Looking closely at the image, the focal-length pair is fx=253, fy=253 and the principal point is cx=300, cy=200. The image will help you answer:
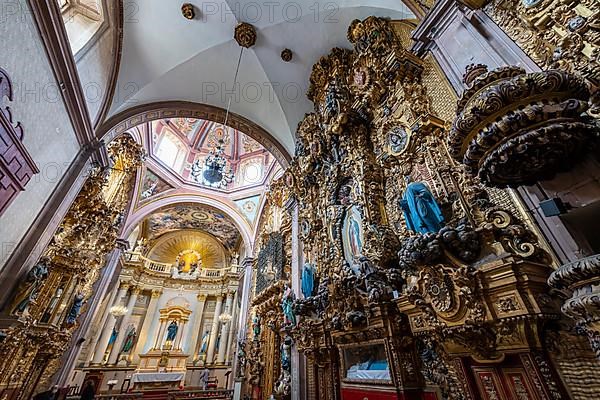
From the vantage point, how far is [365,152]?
486 centimetres

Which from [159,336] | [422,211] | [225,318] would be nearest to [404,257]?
[422,211]

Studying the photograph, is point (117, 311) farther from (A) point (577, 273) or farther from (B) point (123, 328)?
(A) point (577, 273)

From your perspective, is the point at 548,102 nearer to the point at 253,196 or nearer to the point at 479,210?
the point at 479,210

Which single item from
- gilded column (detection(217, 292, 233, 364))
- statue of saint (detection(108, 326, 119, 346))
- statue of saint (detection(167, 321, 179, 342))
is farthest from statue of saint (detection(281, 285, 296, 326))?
statue of saint (detection(108, 326, 119, 346))

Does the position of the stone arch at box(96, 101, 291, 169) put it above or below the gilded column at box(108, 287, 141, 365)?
above

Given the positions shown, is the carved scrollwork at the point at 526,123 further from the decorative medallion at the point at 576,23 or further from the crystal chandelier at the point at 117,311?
the crystal chandelier at the point at 117,311

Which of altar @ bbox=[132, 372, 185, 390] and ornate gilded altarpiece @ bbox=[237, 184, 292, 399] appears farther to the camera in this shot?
altar @ bbox=[132, 372, 185, 390]

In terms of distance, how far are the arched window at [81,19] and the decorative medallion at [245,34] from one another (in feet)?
9.57

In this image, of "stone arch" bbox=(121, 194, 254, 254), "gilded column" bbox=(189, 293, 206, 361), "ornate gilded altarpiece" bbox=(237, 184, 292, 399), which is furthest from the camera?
"gilded column" bbox=(189, 293, 206, 361)

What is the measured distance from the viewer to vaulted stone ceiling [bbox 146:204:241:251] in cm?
1667

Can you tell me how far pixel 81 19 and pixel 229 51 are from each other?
3.24 metres

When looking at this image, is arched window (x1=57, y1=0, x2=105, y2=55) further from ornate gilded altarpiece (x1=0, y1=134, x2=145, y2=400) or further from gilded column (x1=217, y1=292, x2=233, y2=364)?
gilded column (x1=217, y1=292, x2=233, y2=364)

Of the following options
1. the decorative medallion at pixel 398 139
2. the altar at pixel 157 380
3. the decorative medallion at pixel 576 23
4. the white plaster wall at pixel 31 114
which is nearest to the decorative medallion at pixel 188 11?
the white plaster wall at pixel 31 114

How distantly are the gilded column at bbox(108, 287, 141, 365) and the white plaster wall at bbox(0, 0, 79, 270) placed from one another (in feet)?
45.7
